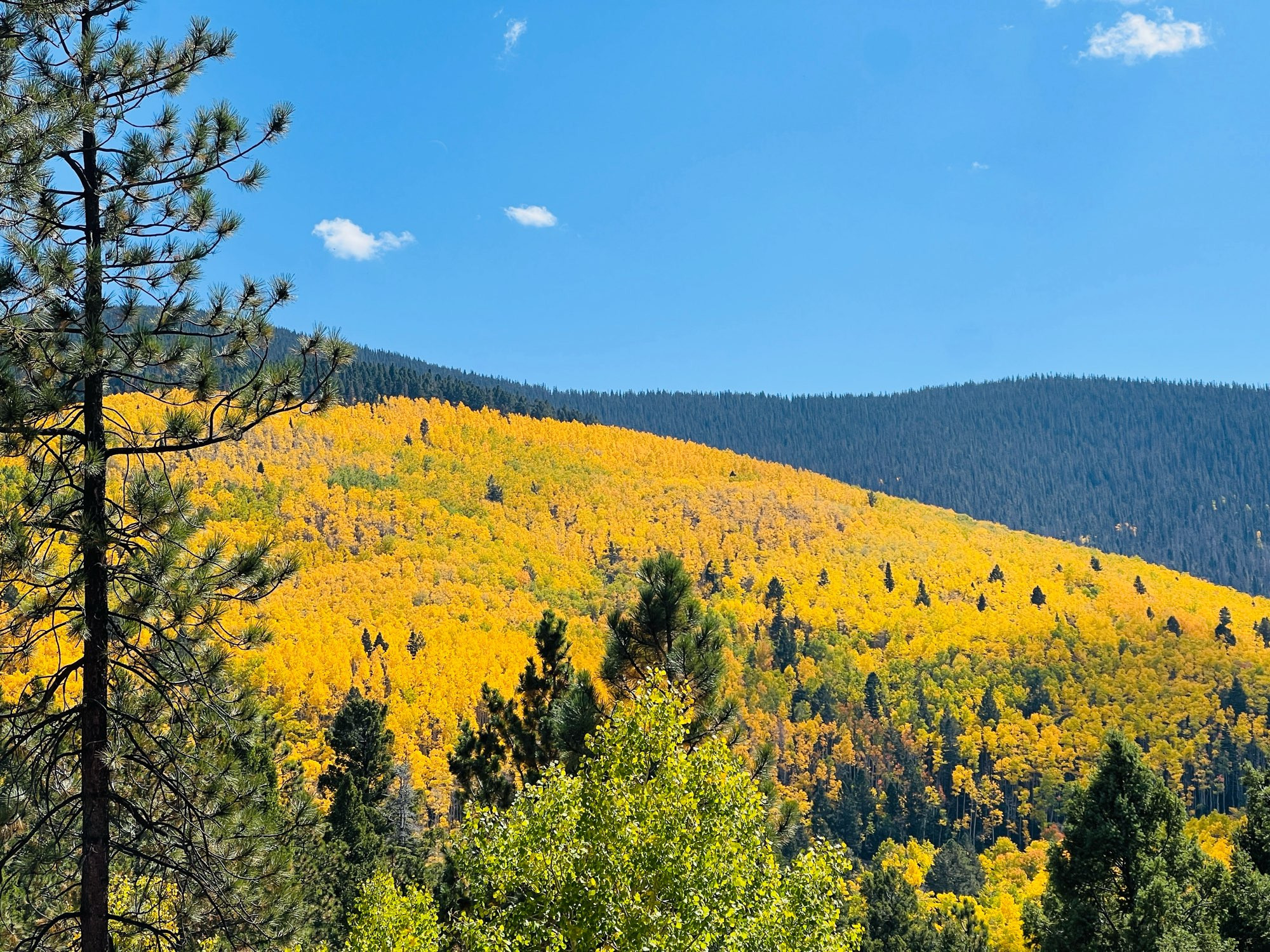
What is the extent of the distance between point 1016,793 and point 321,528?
114m

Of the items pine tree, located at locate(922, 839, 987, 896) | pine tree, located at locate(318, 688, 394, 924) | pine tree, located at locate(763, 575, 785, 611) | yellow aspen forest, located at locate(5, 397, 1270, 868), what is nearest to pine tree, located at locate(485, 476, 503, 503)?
yellow aspen forest, located at locate(5, 397, 1270, 868)

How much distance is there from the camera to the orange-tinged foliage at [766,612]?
339 feet

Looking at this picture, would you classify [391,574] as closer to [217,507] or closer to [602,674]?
[217,507]

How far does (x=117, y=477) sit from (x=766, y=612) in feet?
464

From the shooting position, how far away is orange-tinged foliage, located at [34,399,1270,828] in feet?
339

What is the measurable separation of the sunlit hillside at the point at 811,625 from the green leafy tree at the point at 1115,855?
56.8 m

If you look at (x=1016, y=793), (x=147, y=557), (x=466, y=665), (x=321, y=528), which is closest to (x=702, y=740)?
(x=147, y=557)

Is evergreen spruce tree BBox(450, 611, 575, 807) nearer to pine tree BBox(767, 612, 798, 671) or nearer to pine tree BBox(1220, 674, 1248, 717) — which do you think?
pine tree BBox(767, 612, 798, 671)

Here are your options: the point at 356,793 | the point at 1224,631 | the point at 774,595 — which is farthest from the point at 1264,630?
the point at 356,793

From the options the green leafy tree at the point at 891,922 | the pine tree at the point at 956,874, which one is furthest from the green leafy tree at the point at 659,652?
the pine tree at the point at 956,874

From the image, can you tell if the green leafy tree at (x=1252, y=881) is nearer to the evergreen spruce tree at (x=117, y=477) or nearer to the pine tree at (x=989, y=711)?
the evergreen spruce tree at (x=117, y=477)

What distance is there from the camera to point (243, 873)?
9.77 meters

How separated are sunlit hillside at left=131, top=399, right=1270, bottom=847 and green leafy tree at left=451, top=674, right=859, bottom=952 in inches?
2553

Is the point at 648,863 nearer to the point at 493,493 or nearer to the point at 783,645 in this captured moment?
the point at 783,645
